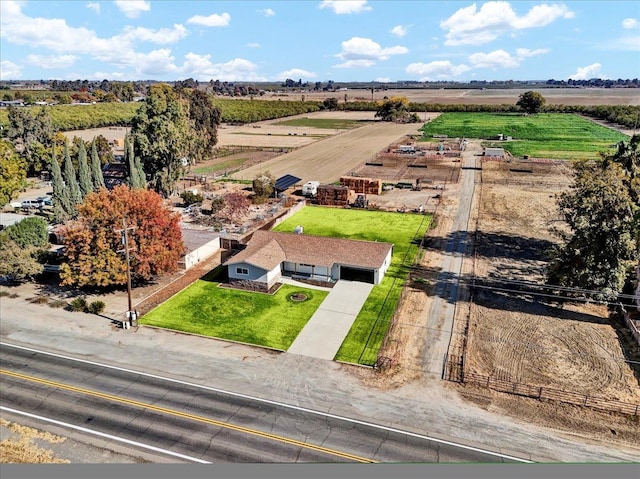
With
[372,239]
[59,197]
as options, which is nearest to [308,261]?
[372,239]

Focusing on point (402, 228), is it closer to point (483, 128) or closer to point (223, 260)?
point (223, 260)

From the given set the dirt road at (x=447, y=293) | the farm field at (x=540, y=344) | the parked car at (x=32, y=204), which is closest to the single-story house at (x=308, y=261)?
the dirt road at (x=447, y=293)

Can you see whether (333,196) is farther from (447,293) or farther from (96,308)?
(96,308)

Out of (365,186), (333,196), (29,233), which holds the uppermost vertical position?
(365,186)

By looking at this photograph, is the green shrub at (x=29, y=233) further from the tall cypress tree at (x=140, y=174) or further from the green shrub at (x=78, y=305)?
the tall cypress tree at (x=140, y=174)

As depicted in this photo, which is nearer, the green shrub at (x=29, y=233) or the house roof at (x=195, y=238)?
the green shrub at (x=29, y=233)

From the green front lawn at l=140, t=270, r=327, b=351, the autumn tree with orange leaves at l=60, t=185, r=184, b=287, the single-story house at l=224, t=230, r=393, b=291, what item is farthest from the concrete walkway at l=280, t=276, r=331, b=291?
the autumn tree with orange leaves at l=60, t=185, r=184, b=287

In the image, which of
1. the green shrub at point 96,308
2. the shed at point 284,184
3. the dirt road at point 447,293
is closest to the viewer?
the dirt road at point 447,293
